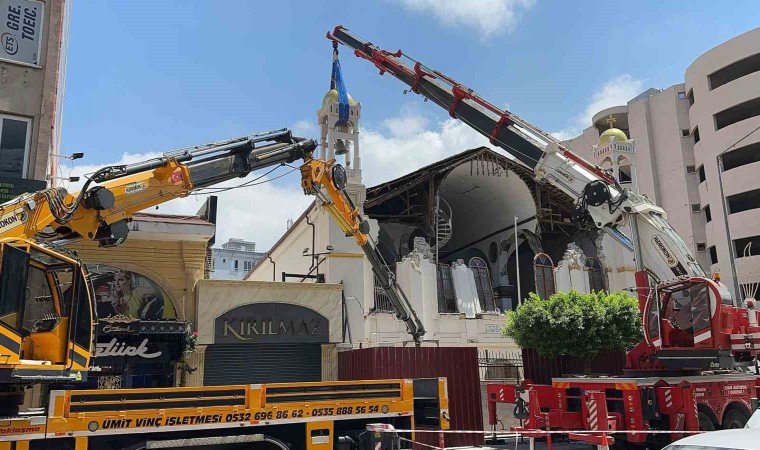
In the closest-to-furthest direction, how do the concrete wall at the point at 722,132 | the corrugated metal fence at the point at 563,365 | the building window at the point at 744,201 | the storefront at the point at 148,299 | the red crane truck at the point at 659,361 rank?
the red crane truck at the point at 659,361 < the storefront at the point at 148,299 < the corrugated metal fence at the point at 563,365 < the concrete wall at the point at 722,132 < the building window at the point at 744,201

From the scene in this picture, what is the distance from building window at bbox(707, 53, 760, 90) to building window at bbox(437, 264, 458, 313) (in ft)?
107

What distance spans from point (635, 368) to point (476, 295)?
13935mm

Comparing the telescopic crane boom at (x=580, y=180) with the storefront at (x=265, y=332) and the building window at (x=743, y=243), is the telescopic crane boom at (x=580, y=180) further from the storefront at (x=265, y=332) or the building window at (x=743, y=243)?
the building window at (x=743, y=243)

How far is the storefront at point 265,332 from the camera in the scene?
66.4 feet

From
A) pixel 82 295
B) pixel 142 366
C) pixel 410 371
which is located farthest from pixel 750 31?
pixel 82 295

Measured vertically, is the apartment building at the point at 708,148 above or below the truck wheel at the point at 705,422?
above

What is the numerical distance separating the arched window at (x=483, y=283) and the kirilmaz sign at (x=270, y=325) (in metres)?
12.7

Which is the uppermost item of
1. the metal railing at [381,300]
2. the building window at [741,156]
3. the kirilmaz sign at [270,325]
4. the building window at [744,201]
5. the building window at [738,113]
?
the building window at [738,113]

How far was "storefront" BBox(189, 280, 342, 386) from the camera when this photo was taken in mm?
20250

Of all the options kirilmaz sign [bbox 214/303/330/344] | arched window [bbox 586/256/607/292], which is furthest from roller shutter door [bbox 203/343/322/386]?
arched window [bbox 586/256/607/292]

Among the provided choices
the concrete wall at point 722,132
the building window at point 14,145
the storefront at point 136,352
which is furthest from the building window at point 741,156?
the building window at point 14,145

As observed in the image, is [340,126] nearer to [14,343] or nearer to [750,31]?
[14,343]

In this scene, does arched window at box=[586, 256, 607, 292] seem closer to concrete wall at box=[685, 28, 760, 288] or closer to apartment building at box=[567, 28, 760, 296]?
apartment building at box=[567, 28, 760, 296]

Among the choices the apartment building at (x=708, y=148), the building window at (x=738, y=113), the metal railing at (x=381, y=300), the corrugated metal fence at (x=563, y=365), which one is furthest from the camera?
the building window at (x=738, y=113)
